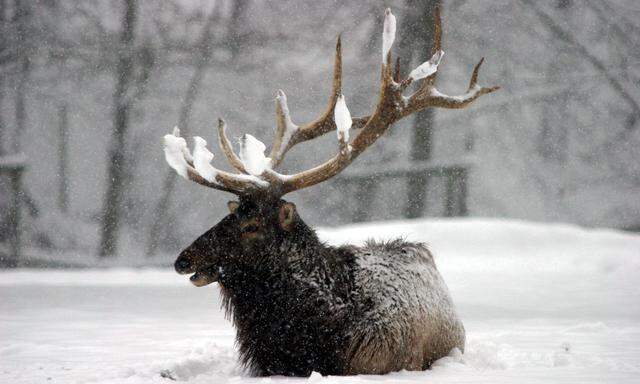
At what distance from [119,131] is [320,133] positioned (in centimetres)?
1152

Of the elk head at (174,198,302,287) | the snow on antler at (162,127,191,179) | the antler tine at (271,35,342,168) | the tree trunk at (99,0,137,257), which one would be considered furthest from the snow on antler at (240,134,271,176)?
the tree trunk at (99,0,137,257)

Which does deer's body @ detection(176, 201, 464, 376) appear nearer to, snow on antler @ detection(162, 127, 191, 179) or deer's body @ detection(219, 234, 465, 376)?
deer's body @ detection(219, 234, 465, 376)

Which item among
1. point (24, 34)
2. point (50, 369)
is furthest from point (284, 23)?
point (50, 369)

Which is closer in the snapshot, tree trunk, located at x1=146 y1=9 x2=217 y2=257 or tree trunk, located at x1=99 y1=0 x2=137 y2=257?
tree trunk, located at x1=99 y1=0 x2=137 y2=257

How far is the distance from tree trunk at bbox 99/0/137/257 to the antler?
37.3 feet

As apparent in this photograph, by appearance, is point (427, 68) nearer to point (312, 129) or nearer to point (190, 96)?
point (312, 129)

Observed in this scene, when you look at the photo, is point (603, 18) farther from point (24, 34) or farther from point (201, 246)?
point (201, 246)

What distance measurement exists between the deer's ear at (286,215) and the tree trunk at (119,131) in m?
12.0

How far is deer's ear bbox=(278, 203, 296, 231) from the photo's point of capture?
4523 millimetres

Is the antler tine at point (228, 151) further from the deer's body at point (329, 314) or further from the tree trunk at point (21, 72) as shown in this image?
the tree trunk at point (21, 72)

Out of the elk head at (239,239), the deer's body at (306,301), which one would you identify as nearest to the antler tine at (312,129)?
the elk head at (239,239)

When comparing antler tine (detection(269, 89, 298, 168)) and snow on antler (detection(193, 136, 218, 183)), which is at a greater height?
antler tine (detection(269, 89, 298, 168))

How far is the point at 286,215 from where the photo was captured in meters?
4.54

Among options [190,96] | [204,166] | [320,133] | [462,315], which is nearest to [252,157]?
[204,166]
